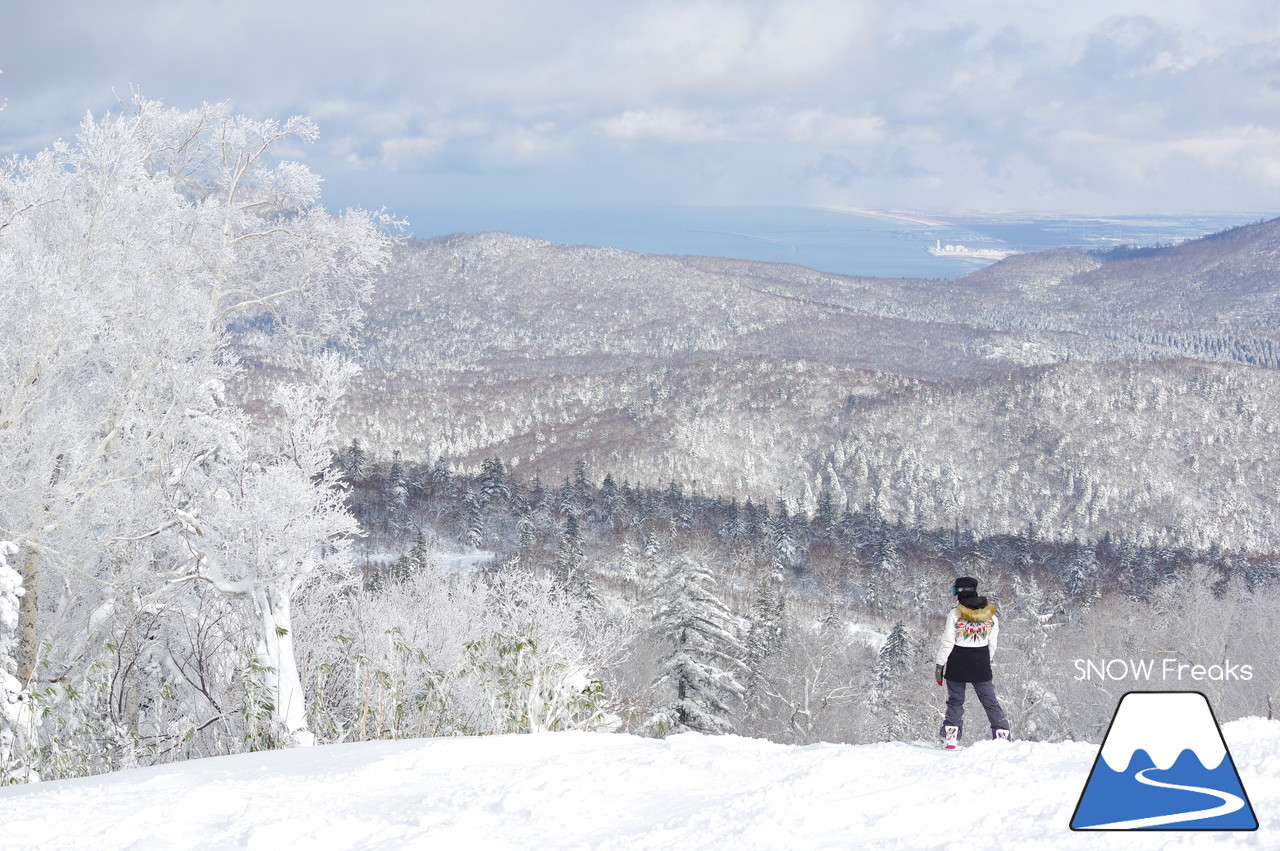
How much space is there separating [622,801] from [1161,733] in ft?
8.04

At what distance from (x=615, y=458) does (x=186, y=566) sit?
144m

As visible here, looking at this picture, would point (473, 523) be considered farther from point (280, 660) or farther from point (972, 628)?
point (972, 628)

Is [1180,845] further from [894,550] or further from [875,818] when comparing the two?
[894,550]

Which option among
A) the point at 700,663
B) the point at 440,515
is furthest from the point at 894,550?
the point at 700,663

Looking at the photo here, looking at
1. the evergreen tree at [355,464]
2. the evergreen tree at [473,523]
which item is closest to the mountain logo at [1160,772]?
the evergreen tree at [473,523]

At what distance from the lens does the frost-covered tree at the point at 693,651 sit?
78.9ft

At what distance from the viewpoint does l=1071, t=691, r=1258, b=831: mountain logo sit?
3193 millimetres

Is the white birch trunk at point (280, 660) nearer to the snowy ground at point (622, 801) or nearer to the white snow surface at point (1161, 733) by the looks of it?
the snowy ground at point (622, 801)

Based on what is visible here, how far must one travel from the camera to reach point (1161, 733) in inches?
131

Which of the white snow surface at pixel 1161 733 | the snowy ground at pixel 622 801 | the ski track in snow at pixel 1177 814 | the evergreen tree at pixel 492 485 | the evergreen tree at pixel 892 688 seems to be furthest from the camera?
the evergreen tree at pixel 492 485

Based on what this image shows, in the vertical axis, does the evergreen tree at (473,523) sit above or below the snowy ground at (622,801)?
below

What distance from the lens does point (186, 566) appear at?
9281 mm

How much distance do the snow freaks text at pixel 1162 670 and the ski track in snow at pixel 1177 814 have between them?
23271 millimetres

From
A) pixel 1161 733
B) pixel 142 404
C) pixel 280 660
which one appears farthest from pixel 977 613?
pixel 142 404
